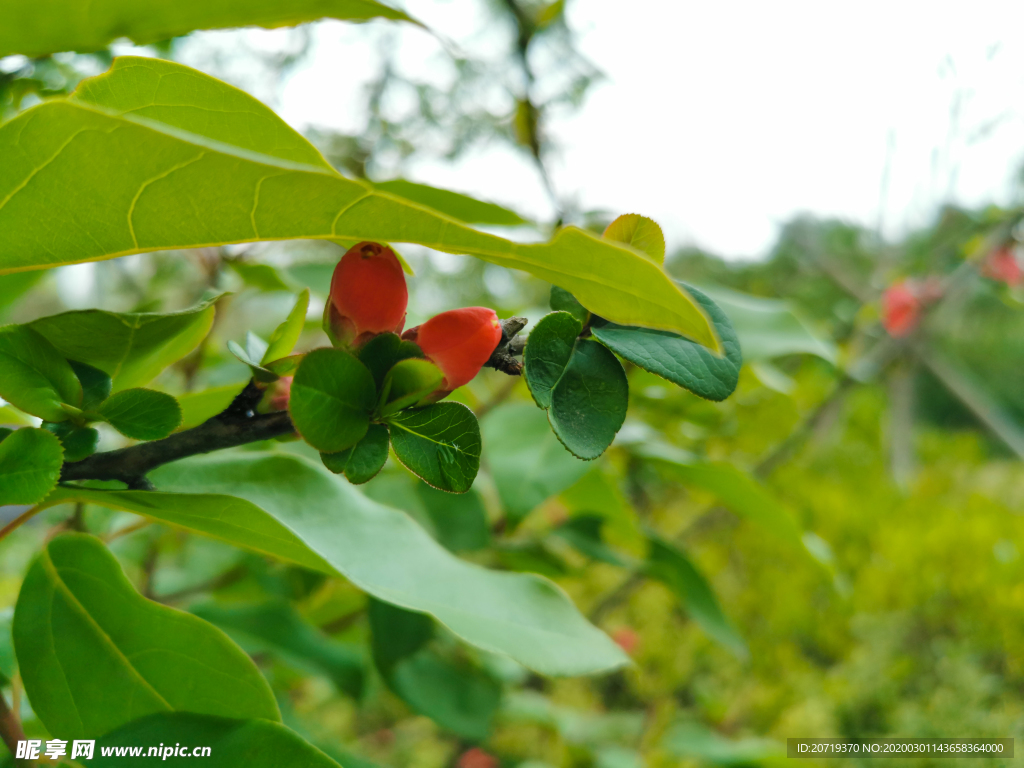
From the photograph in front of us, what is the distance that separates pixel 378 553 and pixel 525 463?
0.16 metres

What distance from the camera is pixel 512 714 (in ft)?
3.05

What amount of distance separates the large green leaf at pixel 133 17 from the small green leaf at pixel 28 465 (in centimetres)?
12

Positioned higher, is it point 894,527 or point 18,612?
point 18,612

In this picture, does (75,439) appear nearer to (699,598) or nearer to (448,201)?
(448,201)

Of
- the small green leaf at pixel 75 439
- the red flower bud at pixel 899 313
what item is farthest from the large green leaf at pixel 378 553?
the red flower bud at pixel 899 313

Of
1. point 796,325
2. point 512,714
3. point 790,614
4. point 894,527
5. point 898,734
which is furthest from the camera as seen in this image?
point 894,527

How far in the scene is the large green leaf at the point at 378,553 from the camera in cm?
22

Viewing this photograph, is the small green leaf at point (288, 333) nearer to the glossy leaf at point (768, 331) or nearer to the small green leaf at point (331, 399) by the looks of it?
the small green leaf at point (331, 399)

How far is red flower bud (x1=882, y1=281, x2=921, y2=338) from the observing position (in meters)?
1.55

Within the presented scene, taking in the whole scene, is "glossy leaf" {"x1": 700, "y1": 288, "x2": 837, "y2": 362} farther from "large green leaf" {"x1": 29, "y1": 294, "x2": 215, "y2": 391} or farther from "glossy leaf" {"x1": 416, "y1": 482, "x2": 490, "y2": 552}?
"large green leaf" {"x1": 29, "y1": 294, "x2": 215, "y2": 391}

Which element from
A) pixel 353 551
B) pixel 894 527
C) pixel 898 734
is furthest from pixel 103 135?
pixel 894 527

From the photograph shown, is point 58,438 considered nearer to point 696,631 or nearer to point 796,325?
point 796,325

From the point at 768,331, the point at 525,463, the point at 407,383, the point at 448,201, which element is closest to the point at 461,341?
the point at 407,383

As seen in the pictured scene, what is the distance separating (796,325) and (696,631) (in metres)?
1.80
